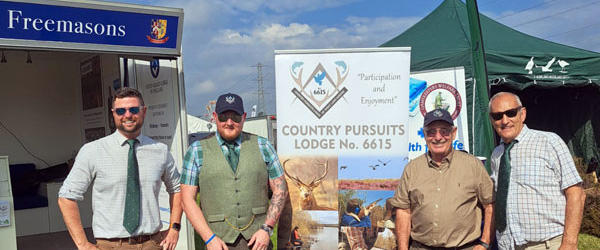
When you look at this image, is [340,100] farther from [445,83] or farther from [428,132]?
[445,83]

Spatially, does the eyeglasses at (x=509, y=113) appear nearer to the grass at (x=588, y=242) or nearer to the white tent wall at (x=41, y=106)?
the grass at (x=588, y=242)

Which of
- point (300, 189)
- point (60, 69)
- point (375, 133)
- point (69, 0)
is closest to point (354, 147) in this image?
point (375, 133)

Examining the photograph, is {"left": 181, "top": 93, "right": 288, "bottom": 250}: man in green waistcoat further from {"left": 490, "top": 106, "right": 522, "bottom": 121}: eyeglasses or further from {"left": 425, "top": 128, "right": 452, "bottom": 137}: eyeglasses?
{"left": 490, "top": 106, "right": 522, "bottom": 121}: eyeglasses

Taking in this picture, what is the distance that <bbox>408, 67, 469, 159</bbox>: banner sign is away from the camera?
5.69 meters

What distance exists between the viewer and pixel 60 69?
25.9ft

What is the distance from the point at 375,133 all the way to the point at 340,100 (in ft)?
1.31

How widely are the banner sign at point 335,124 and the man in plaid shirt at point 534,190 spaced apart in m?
1.42

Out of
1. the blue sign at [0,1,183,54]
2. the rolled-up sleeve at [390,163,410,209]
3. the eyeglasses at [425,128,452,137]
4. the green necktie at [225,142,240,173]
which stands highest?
the blue sign at [0,1,183,54]

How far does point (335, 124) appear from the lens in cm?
398

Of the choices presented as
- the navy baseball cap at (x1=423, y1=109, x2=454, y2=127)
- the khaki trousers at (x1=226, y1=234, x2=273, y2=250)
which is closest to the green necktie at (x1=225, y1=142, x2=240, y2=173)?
the khaki trousers at (x1=226, y1=234, x2=273, y2=250)

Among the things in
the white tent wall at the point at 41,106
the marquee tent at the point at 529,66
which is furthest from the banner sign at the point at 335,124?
the white tent wall at the point at 41,106

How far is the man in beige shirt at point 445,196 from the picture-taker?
256 centimetres

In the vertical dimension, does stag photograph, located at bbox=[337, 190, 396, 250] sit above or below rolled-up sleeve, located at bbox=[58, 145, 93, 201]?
below

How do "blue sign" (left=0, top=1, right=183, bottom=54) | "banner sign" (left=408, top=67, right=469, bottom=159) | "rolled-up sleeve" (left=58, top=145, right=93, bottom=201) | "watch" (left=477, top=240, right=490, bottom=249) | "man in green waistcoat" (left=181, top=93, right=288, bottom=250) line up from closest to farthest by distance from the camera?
"rolled-up sleeve" (left=58, top=145, right=93, bottom=201) < "watch" (left=477, top=240, right=490, bottom=249) < "man in green waistcoat" (left=181, top=93, right=288, bottom=250) < "blue sign" (left=0, top=1, right=183, bottom=54) < "banner sign" (left=408, top=67, right=469, bottom=159)
